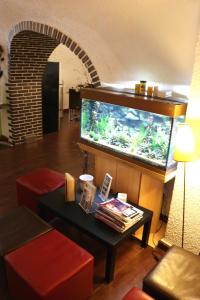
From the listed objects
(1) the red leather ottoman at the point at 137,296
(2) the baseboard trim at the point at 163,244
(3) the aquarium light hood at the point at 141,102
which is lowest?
(2) the baseboard trim at the point at 163,244

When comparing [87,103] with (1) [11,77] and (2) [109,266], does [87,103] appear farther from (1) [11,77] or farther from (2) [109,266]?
(1) [11,77]

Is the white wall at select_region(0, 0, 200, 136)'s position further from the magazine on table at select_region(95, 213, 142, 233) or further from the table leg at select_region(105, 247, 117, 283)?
the table leg at select_region(105, 247, 117, 283)

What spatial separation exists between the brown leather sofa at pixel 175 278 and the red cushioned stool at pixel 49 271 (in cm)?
44

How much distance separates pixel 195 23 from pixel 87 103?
4.06 ft

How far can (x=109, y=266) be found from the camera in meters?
2.05

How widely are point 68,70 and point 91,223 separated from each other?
6.01m

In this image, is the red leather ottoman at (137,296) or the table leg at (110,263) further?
the table leg at (110,263)

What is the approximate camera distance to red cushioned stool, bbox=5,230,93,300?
1.61 meters

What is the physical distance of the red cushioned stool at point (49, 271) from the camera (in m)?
1.61

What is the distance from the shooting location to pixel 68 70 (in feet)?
24.3

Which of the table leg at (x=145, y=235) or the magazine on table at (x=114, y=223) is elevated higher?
the magazine on table at (x=114, y=223)

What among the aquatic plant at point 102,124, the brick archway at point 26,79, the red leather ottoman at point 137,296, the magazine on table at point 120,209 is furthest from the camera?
the brick archway at point 26,79

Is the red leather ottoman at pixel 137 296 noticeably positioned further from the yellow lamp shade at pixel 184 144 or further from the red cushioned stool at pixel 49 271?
the yellow lamp shade at pixel 184 144

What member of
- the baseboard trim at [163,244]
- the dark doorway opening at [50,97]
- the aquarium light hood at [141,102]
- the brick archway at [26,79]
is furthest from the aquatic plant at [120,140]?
the dark doorway opening at [50,97]
